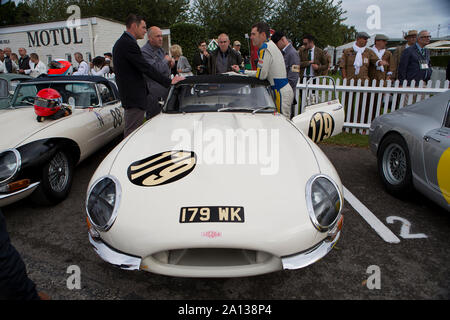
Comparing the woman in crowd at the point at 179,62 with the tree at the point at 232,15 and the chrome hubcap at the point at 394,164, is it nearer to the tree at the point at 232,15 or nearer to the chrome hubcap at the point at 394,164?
the chrome hubcap at the point at 394,164

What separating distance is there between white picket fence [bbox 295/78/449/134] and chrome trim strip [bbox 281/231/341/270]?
169 inches

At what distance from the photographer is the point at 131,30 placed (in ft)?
13.0

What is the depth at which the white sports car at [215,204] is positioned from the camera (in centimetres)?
163

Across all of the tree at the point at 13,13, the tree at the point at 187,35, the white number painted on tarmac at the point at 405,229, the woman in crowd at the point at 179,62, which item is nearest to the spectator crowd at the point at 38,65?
the woman in crowd at the point at 179,62

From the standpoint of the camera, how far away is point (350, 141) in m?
5.74

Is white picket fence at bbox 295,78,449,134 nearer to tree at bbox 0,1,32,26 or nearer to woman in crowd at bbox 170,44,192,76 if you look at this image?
woman in crowd at bbox 170,44,192,76

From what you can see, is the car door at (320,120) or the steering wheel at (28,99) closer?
the car door at (320,120)

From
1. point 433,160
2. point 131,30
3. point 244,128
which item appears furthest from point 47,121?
point 433,160

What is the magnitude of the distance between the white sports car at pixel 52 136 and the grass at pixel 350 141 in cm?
389

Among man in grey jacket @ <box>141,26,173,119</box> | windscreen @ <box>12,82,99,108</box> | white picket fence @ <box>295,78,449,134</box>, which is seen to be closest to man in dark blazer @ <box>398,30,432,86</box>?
white picket fence @ <box>295,78,449,134</box>

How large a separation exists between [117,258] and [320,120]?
96.4 inches

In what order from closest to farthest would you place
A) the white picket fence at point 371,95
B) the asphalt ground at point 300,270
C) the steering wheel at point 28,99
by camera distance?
the asphalt ground at point 300,270
the steering wheel at point 28,99
the white picket fence at point 371,95
